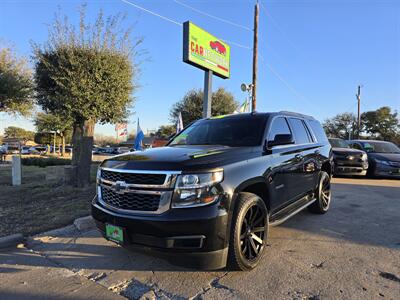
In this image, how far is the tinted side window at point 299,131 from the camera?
17.7 ft

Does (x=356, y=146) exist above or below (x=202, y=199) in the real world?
above

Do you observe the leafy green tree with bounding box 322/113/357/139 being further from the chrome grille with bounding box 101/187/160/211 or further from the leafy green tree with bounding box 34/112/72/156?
the chrome grille with bounding box 101/187/160/211

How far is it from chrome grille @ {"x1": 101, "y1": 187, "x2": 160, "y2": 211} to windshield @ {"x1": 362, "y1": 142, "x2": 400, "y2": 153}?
43.9 feet

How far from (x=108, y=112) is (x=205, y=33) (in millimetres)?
5549

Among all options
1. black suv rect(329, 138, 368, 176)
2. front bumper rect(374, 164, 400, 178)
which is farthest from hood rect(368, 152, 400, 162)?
black suv rect(329, 138, 368, 176)

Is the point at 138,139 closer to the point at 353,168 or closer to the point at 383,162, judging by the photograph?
the point at 353,168

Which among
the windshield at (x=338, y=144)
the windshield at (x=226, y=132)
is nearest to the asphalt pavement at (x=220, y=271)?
the windshield at (x=226, y=132)

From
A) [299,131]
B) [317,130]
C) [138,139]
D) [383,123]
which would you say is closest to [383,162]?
[317,130]

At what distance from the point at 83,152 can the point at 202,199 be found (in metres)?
6.65

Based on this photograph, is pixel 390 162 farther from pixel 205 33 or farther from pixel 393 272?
pixel 393 272

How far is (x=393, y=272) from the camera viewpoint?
12.0 feet

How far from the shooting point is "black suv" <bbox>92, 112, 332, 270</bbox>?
307cm

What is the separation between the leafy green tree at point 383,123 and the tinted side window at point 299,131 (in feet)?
170

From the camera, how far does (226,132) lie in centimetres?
480
